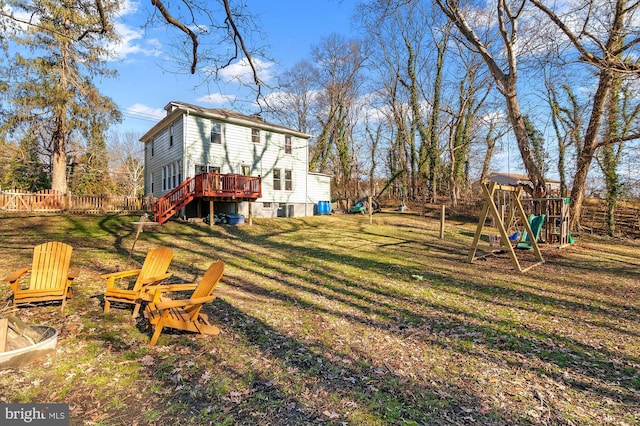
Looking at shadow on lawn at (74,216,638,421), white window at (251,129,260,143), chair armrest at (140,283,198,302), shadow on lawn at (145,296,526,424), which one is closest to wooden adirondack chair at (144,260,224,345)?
chair armrest at (140,283,198,302)

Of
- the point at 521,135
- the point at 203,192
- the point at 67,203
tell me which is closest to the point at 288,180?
the point at 203,192

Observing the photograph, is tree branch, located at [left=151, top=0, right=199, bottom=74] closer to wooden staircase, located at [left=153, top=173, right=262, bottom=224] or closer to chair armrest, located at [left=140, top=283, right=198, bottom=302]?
chair armrest, located at [left=140, top=283, right=198, bottom=302]

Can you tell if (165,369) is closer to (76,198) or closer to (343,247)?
(343,247)

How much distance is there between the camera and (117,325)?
4.62 m

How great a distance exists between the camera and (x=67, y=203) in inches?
744

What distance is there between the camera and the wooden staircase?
632 inches

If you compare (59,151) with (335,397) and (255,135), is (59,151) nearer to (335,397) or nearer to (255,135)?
(255,135)

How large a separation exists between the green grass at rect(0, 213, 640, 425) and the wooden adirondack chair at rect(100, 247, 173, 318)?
0.90 feet

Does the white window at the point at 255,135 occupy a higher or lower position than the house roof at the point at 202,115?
lower

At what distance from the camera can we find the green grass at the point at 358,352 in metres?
3.04

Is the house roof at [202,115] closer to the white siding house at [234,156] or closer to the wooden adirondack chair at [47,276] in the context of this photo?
the white siding house at [234,156]

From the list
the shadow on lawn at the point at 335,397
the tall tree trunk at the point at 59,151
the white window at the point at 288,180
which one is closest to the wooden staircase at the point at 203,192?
the white window at the point at 288,180

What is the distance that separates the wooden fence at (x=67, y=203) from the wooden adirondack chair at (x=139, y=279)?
17.0 meters

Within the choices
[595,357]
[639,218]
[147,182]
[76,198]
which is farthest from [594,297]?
[147,182]
